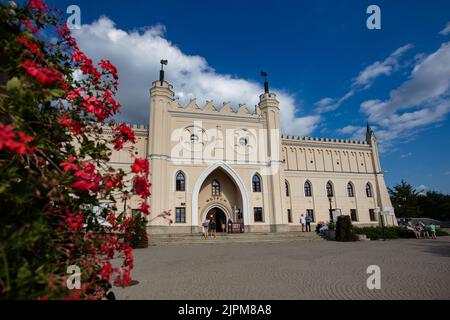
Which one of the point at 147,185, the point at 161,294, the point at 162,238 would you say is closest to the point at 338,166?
the point at 162,238

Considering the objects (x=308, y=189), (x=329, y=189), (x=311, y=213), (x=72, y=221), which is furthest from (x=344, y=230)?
(x=72, y=221)

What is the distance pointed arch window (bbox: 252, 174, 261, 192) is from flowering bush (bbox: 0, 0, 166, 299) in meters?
23.5

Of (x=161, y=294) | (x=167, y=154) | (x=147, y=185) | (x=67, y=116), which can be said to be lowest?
(x=161, y=294)

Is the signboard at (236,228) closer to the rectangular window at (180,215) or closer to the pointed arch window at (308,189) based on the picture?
the rectangular window at (180,215)

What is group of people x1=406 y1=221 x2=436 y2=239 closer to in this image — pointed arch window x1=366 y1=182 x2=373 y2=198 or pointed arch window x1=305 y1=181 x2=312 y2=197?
pointed arch window x1=305 y1=181 x2=312 y2=197

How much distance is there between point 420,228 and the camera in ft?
69.6

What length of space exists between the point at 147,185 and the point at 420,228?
2554cm

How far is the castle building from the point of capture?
23422 mm

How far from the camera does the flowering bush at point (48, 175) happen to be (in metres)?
1.46

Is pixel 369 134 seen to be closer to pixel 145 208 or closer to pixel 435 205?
pixel 435 205

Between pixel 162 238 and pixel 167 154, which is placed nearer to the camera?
pixel 162 238

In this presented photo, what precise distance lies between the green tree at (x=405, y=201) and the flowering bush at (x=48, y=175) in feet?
162

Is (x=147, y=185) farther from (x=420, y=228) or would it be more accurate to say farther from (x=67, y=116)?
(x=420, y=228)

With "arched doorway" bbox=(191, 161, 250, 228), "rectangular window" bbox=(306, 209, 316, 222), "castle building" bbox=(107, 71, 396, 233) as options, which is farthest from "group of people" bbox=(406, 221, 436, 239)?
"arched doorway" bbox=(191, 161, 250, 228)
